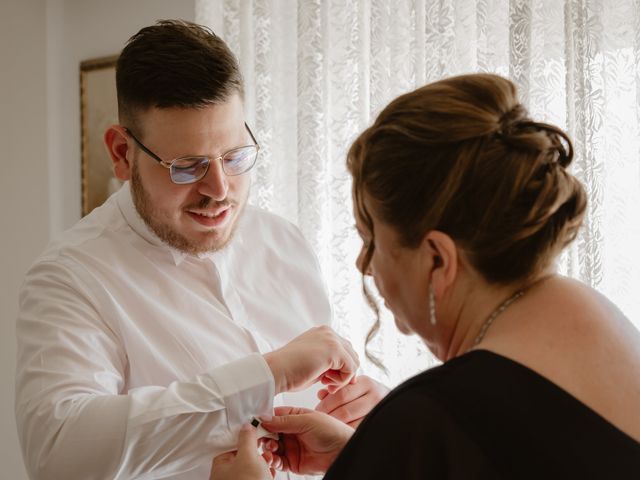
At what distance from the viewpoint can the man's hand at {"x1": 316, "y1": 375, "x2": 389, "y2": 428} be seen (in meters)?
1.75

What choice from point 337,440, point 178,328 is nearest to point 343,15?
point 178,328

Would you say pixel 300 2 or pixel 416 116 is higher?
pixel 300 2

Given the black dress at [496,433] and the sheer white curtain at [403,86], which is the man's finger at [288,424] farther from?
the sheer white curtain at [403,86]

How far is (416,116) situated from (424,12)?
5.77 feet

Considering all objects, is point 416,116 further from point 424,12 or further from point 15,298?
point 15,298

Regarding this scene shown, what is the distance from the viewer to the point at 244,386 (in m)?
1.49

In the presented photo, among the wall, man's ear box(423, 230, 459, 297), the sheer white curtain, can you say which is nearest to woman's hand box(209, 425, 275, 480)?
man's ear box(423, 230, 459, 297)

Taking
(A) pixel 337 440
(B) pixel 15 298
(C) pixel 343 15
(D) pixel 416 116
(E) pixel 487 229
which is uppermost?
(C) pixel 343 15

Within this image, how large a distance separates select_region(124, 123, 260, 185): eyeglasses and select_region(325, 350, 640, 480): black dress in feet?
3.06

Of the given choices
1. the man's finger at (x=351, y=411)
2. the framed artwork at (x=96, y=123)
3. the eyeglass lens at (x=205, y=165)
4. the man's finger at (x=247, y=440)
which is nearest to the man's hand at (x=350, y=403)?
the man's finger at (x=351, y=411)

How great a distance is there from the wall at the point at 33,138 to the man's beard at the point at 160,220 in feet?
7.60

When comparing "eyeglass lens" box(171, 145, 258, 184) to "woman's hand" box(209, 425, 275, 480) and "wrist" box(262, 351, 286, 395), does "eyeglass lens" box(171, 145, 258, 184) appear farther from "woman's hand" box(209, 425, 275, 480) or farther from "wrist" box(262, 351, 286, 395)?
"woman's hand" box(209, 425, 275, 480)

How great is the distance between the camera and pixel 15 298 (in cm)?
401

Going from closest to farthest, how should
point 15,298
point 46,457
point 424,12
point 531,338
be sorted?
point 531,338, point 46,457, point 424,12, point 15,298
